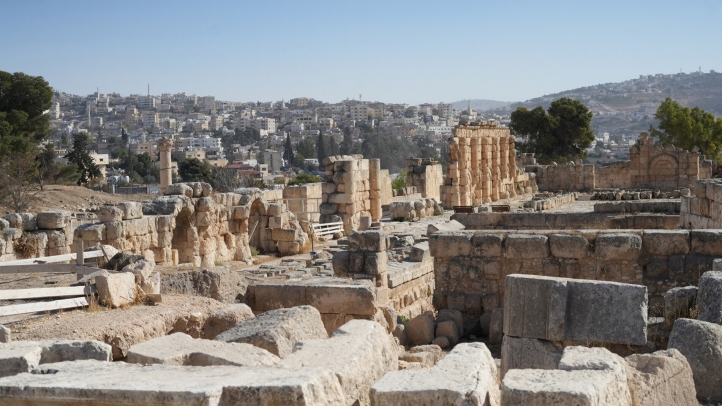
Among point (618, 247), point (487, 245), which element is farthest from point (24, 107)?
point (618, 247)

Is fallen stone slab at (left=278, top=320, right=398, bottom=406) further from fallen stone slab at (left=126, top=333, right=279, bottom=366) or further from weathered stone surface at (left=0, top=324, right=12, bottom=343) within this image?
weathered stone surface at (left=0, top=324, right=12, bottom=343)

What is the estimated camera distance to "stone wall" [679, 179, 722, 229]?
14172mm

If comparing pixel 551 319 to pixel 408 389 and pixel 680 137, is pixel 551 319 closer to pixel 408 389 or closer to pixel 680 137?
pixel 408 389

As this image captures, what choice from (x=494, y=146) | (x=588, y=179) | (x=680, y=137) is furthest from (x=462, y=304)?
(x=680, y=137)

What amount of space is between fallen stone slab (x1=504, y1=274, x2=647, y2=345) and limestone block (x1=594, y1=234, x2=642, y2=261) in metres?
2.69

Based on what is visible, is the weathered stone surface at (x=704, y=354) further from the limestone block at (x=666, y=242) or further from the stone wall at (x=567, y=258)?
the limestone block at (x=666, y=242)

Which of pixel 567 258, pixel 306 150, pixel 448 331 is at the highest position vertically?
pixel 567 258

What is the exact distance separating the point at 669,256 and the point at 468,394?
21.0ft

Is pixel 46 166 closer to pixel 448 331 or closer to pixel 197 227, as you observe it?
pixel 197 227

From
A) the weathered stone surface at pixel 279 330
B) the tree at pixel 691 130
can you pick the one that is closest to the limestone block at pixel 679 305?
the weathered stone surface at pixel 279 330

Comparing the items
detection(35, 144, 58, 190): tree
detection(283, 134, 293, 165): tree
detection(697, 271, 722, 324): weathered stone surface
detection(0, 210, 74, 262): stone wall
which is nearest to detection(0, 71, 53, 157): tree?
detection(35, 144, 58, 190): tree

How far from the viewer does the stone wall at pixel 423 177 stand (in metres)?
31.8

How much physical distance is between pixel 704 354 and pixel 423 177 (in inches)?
1016

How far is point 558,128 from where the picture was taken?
52969mm
